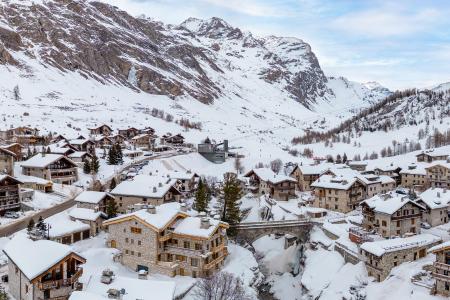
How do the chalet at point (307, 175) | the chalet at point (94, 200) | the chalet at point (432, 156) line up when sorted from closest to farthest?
the chalet at point (94, 200) → the chalet at point (307, 175) → the chalet at point (432, 156)

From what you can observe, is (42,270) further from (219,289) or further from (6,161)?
(6,161)

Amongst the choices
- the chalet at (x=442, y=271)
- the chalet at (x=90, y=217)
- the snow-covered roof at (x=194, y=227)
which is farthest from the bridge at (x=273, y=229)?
the chalet at (x=442, y=271)

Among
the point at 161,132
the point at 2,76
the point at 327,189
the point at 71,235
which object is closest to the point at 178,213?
the point at 71,235

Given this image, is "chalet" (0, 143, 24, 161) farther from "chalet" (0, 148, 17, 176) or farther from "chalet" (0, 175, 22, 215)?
"chalet" (0, 175, 22, 215)

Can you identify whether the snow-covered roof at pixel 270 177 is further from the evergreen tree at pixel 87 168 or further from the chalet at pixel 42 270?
the chalet at pixel 42 270

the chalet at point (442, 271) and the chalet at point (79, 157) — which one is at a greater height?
the chalet at point (79, 157)

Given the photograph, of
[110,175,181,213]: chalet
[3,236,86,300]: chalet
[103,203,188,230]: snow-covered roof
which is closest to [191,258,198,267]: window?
[103,203,188,230]: snow-covered roof
